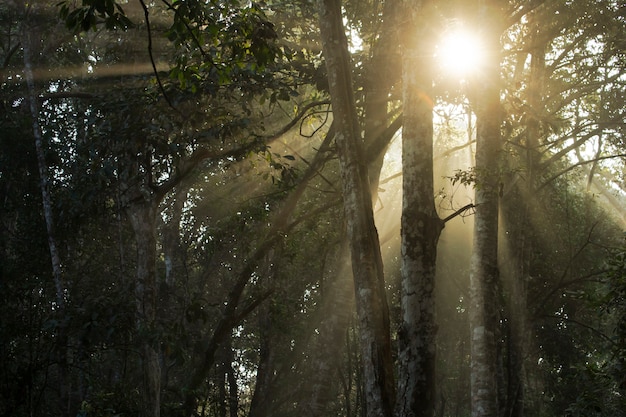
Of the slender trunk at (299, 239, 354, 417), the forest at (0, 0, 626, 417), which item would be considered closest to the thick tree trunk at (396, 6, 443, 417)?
the forest at (0, 0, 626, 417)

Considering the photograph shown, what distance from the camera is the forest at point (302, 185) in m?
6.39

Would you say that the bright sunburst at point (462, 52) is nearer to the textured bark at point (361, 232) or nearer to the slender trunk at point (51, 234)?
the textured bark at point (361, 232)

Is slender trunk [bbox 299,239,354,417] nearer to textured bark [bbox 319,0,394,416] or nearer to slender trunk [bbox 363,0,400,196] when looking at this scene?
slender trunk [bbox 363,0,400,196]

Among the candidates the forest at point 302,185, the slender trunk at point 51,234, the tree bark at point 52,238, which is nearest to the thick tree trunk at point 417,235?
the forest at point 302,185

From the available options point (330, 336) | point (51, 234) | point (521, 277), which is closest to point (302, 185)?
point (330, 336)

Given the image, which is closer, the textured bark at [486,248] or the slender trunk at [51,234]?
the textured bark at [486,248]

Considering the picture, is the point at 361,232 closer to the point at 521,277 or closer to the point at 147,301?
the point at 147,301

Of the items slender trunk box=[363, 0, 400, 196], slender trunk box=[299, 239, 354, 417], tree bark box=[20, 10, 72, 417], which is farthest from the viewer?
slender trunk box=[299, 239, 354, 417]

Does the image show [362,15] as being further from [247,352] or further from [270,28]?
[247,352]

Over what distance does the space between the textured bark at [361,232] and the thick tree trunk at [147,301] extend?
14.4 ft

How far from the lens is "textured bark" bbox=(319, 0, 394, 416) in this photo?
5879mm

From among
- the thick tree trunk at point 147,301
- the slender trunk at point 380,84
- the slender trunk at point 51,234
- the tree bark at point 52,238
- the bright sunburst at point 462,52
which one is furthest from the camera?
the slender trunk at point 51,234

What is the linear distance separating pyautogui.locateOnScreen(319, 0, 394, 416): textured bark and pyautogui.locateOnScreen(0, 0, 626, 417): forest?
18mm

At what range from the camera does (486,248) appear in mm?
10836
